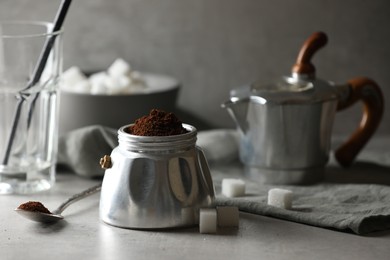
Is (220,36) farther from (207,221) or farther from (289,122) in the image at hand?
(207,221)

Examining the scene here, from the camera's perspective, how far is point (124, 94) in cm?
133

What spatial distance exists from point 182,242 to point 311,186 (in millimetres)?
310

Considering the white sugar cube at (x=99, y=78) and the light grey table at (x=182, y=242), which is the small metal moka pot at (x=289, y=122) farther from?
the white sugar cube at (x=99, y=78)

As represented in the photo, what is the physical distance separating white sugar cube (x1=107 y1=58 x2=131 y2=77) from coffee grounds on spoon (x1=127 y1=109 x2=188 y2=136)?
41 cm

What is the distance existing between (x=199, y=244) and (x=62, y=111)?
1.65 feet

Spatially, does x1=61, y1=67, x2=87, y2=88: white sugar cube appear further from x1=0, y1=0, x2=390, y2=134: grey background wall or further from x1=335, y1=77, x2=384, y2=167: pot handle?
x1=335, y1=77, x2=384, y2=167: pot handle

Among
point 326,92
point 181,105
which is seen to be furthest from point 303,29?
point 326,92

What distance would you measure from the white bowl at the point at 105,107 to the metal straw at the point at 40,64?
0.57 ft

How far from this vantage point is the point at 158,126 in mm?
991

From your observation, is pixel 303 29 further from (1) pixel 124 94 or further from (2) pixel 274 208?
(2) pixel 274 208

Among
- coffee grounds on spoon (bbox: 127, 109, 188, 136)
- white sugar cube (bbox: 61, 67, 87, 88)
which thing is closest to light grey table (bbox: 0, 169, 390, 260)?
coffee grounds on spoon (bbox: 127, 109, 188, 136)

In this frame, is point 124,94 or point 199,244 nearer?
point 199,244

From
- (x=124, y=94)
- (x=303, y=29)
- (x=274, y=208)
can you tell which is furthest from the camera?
(x=303, y=29)

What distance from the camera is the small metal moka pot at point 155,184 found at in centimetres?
97
